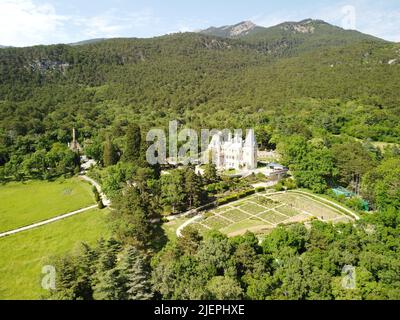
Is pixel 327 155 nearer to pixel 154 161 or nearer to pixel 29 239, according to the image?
pixel 154 161

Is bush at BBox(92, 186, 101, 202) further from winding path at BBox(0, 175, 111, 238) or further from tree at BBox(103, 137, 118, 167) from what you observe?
tree at BBox(103, 137, 118, 167)

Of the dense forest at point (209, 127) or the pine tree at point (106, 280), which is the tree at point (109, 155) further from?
the pine tree at point (106, 280)

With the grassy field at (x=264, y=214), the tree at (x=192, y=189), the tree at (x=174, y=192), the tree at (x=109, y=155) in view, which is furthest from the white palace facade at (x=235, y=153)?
the tree at (x=109, y=155)

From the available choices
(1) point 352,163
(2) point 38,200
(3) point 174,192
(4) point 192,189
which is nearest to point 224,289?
(3) point 174,192

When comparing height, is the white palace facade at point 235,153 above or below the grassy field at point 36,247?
above

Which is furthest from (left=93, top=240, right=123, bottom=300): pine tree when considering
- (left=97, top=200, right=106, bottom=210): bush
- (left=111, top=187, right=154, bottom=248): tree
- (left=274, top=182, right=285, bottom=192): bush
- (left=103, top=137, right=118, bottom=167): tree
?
(left=103, top=137, right=118, bottom=167): tree
